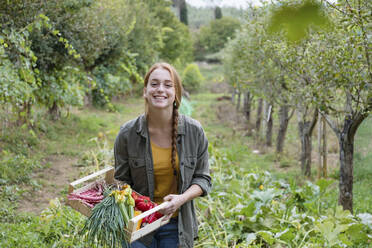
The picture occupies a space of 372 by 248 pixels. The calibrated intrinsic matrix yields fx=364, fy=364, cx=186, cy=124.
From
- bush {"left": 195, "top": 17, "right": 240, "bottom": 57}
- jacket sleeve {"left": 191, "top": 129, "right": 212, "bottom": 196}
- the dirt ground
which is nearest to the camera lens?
jacket sleeve {"left": 191, "top": 129, "right": 212, "bottom": 196}

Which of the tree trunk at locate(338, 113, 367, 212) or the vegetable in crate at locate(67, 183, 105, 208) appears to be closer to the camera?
the vegetable in crate at locate(67, 183, 105, 208)

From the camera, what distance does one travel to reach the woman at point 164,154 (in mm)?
2229

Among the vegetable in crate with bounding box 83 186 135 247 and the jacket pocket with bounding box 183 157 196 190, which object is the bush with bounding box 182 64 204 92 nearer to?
the jacket pocket with bounding box 183 157 196 190

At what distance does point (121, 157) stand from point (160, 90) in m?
0.50

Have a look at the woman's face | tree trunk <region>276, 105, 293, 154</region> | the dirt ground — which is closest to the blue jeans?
the woman's face

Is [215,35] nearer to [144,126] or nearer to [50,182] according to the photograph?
[50,182]

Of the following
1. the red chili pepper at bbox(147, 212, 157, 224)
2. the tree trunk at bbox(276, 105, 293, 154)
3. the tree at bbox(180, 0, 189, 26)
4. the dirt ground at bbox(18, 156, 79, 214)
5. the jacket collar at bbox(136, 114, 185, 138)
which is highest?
the tree at bbox(180, 0, 189, 26)

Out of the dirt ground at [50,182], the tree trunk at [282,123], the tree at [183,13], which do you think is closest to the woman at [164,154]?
the dirt ground at [50,182]

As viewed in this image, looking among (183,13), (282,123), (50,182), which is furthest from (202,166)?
(183,13)

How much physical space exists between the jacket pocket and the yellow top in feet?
0.18

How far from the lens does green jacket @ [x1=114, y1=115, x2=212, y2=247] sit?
225 cm

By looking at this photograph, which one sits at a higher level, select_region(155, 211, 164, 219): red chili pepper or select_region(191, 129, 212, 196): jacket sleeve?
select_region(191, 129, 212, 196): jacket sleeve

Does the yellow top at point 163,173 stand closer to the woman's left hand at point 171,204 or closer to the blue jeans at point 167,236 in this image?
the blue jeans at point 167,236

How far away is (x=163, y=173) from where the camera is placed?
7.50 feet
